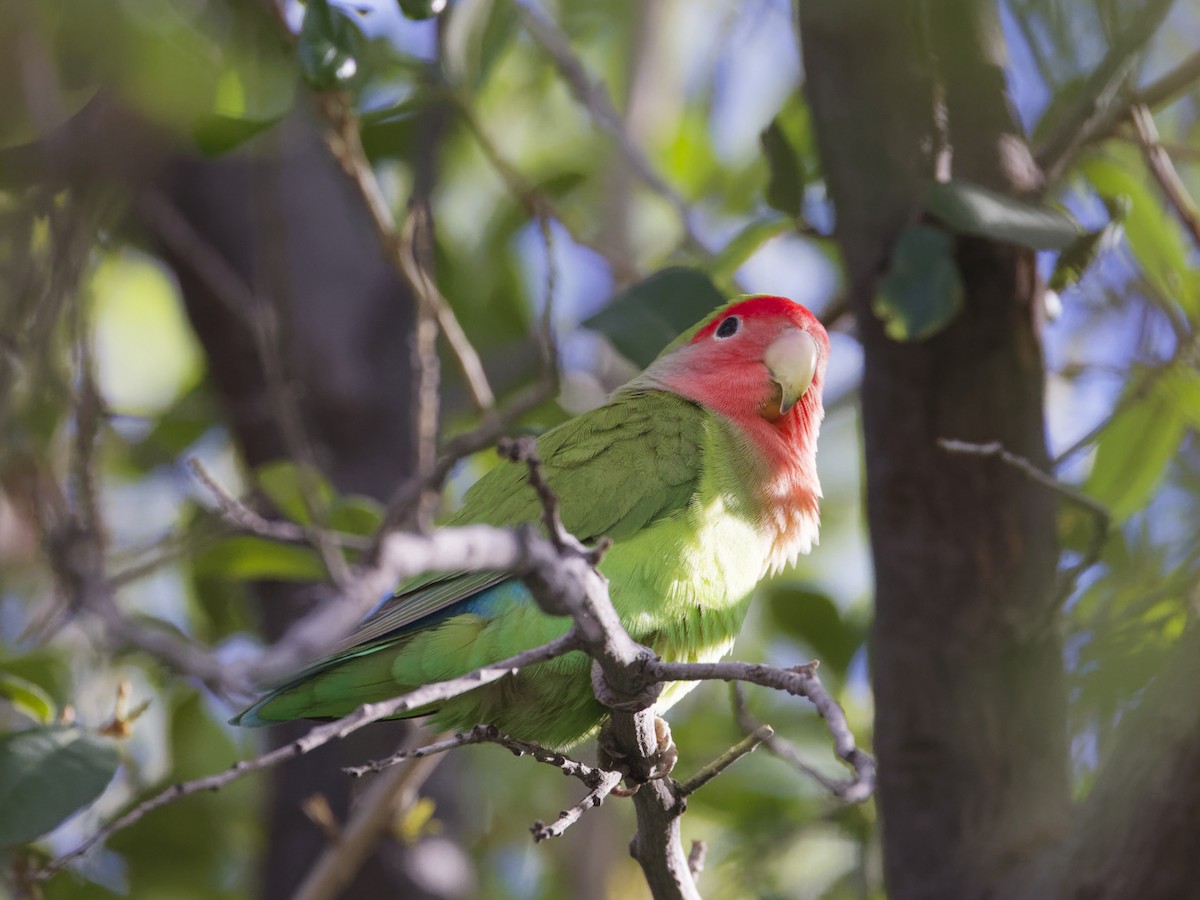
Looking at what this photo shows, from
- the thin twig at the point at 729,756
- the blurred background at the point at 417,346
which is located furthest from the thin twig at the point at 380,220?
the thin twig at the point at 729,756

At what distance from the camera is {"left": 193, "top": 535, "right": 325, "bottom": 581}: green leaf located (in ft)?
10.6

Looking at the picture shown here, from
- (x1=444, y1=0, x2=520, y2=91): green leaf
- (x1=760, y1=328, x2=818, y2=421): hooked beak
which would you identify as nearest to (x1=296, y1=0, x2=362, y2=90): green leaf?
(x1=444, y1=0, x2=520, y2=91): green leaf

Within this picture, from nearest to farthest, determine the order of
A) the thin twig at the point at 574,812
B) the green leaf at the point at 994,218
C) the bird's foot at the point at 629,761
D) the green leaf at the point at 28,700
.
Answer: the thin twig at the point at 574,812 < the bird's foot at the point at 629,761 < the green leaf at the point at 994,218 < the green leaf at the point at 28,700

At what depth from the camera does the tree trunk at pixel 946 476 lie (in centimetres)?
252

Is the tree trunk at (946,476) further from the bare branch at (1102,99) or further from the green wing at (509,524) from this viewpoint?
the green wing at (509,524)

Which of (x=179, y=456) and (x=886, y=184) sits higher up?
(x=886, y=184)

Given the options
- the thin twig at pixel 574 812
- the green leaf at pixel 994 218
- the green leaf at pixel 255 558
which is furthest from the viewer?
the green leaf at pixel 255 558

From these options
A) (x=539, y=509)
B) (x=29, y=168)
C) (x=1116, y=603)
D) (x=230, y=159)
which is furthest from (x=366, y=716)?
(x=230, y=159)

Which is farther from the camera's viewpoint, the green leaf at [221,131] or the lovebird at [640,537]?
the green leaf at [221,131]

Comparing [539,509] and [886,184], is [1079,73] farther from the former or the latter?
[539,509]

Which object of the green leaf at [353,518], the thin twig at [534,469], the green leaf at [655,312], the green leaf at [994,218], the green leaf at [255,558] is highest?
the thin twig at [534,469]

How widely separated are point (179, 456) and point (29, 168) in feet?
3.36

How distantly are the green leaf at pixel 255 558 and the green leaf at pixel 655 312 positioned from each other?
3.40 feet

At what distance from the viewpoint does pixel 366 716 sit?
5.00 feet
